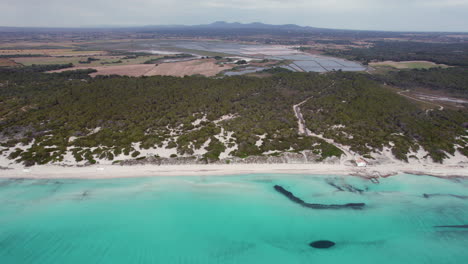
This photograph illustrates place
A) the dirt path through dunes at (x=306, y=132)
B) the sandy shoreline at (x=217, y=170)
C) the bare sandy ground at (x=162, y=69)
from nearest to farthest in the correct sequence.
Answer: the sandy shoreline at (x=217, y=170) → the dirt path through dunes at (x=306, y=132) → the bare sandy ground at (x=162, y=69)

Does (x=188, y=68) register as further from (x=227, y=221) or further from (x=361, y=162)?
(x=227, y=221)

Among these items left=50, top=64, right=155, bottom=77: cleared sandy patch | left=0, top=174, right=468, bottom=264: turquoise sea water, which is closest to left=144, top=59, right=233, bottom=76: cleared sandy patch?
left=50, top=64, right=155, bottom=77: cleared sandy patch

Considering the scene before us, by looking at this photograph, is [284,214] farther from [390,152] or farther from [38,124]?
[38,124]

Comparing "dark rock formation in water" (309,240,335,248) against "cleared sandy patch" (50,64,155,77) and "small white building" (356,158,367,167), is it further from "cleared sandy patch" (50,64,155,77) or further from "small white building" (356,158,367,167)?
"cleared sandy patch" (50,64,155,77)

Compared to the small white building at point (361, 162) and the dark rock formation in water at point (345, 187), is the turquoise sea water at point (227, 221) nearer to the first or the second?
the dark rock formation in water at point (345, 187)

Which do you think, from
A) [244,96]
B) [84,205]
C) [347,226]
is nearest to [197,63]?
[244,96]

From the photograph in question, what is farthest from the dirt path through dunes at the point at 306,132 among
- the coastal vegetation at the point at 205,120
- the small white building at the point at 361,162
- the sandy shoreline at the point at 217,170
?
the sandy shoreline at the point at 217,170
